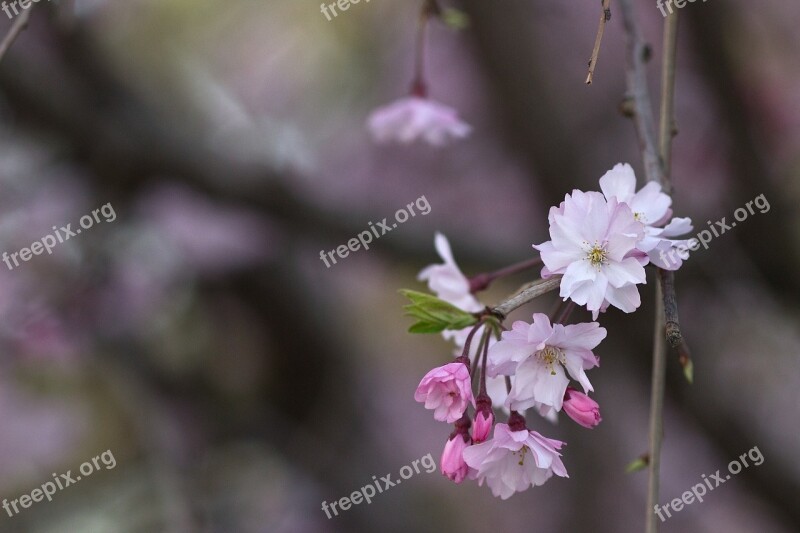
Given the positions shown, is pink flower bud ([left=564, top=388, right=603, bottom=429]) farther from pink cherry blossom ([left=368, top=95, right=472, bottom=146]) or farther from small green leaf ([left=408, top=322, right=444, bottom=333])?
pink cherry blossom ([left=368, top=95, right=472, bottom=146])

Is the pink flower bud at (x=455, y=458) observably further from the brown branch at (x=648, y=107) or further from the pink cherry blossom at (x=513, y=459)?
the brown branch at (x=648, y=107)

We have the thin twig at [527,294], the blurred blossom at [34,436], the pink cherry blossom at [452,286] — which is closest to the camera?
the thin twig at [527,294]

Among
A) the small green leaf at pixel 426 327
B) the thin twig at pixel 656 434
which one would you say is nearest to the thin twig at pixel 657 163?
the thin twig at pixel 656 434

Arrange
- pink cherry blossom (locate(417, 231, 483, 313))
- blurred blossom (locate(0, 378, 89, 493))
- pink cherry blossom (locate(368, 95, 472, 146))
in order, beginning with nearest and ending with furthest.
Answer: pink cherry blossom (locate(417, 231, 483, 313))
pink cherry blossom (locate(368, 95, 472, 146))
blurred blossom (locate(0, 378, 89, 493))

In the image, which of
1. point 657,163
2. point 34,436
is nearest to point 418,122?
point 657,163

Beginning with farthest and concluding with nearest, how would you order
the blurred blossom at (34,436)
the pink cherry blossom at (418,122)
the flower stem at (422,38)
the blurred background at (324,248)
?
1. the blurred blossom at (34,436)
2. the blurred background at (324,248)
3. the pink cherry blossom at (418,122)
4. the flower stem at (422,38)

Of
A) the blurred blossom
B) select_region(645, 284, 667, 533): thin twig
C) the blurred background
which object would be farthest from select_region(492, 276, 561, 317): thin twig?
the blurred blossom
